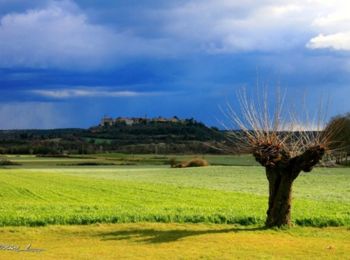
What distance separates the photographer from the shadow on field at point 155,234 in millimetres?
17812

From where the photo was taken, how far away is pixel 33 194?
37.2m

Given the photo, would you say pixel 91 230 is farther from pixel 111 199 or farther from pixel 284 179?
pixel 111 199

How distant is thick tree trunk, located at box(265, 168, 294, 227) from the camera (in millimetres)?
19406

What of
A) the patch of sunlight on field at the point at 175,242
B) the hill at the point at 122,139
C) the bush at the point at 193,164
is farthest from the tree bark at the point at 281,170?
the hill at the point at 122,139

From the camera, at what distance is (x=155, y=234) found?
18781mm

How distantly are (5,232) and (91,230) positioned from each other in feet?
9.12

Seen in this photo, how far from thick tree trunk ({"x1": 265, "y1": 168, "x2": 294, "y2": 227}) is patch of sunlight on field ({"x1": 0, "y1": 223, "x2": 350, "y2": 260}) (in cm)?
51

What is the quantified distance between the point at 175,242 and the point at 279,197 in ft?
13.9

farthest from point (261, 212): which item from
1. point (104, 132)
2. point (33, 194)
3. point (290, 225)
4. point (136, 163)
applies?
point (104, 132)

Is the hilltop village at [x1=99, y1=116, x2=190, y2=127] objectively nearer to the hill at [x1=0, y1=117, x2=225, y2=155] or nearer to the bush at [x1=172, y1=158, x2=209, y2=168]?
the hill at [x1=0, y1=117, x2=225, y2=155]

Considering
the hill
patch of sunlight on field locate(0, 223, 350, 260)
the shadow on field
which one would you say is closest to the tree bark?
patch of sunlight on field locate(0, 223, 350, 260)

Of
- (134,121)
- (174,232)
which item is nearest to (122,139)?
(134,121)

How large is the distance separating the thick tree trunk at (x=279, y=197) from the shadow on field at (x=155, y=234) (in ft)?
1.90

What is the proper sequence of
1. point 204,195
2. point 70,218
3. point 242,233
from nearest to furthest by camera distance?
point 242,233 < point 70,218 < point 204,195
